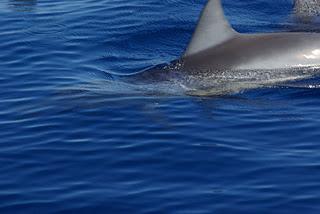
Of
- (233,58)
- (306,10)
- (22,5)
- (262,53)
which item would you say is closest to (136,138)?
(233,58)

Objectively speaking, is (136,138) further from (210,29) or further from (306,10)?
(306,10)

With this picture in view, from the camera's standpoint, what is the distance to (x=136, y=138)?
13578 mm

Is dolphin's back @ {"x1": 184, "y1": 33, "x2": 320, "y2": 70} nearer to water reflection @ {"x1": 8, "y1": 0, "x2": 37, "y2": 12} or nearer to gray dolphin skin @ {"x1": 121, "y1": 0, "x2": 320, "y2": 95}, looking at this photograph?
gray dolphin skin @ {"x1": 121, "y1": 0, "x2": 320, "y2": 95}

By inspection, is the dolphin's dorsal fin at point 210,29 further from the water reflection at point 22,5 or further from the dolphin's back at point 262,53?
the water reflection at point 22,5

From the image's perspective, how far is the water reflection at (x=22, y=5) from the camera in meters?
23.7

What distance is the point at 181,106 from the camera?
49.5ft

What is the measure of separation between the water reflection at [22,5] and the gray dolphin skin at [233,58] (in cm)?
757

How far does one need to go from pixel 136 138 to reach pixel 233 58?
4012mm

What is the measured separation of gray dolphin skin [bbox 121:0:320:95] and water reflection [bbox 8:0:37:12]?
24.8ft

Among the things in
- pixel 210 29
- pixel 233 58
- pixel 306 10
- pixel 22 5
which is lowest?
pixel 233 58

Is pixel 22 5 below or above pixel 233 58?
above

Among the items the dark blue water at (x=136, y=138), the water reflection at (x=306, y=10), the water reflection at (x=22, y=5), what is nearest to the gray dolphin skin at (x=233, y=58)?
the dark blue water at (x=136, y=138)

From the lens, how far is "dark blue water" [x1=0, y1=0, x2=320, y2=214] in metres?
11.3

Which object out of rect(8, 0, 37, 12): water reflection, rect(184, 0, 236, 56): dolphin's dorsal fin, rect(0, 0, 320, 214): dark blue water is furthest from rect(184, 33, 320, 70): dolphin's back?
rect(8, 0, 37, 12): water reflection
